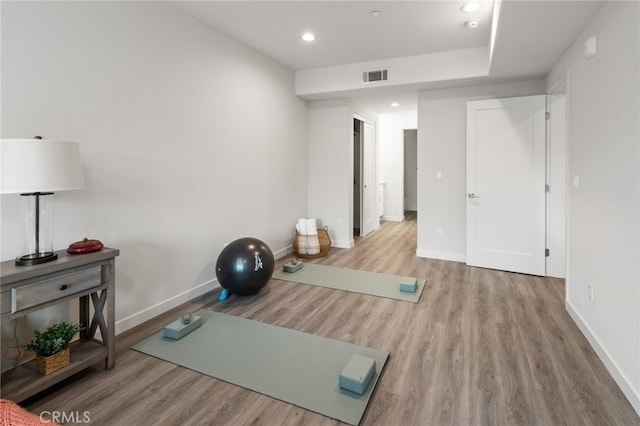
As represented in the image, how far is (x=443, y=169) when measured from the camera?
A: 4.71 meters

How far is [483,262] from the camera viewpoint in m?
4.34

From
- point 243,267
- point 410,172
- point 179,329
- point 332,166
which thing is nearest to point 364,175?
point 332,166

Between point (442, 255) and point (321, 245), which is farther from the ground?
point (321, 245)

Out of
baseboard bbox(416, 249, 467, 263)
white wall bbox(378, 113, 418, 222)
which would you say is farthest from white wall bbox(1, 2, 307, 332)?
white wall bbox(378, 113, 418, 222)

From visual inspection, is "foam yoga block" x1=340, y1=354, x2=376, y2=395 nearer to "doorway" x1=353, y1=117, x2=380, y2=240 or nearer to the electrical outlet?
the electrical outlet

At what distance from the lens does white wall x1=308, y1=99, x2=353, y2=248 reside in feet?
17.5

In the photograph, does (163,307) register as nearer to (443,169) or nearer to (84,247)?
(84,247)

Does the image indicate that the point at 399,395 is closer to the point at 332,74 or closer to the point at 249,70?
the point at 249,70

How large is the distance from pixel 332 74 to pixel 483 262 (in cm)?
335

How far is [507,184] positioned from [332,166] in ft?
8.33

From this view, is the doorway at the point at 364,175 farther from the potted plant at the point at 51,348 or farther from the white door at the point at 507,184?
the potted plant at the point at 51,348

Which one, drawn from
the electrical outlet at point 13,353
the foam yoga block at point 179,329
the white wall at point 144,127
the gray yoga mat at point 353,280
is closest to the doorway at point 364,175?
the gray yoga mat at point 353,280

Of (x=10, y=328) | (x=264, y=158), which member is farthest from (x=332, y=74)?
(x=10, y=328)

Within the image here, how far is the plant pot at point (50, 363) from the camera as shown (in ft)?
6.05
